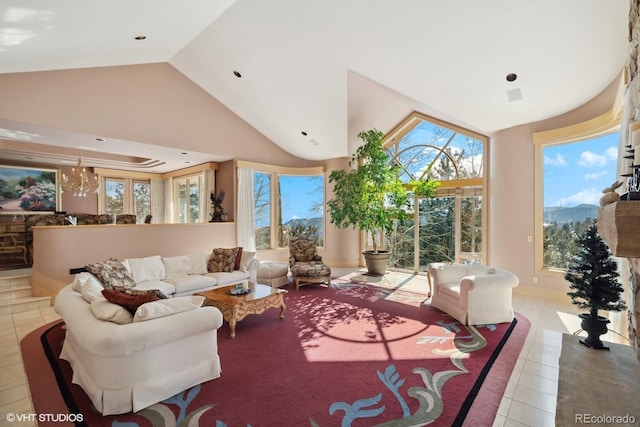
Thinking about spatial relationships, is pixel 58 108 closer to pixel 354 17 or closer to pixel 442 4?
pixel 354 17

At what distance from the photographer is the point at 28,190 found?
694cm

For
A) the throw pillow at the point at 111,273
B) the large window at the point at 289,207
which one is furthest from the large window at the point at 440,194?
the throw pillow at the point at 111,273

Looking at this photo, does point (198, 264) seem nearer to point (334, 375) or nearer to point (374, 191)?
point (334, 375)

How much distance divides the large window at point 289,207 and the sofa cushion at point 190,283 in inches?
123

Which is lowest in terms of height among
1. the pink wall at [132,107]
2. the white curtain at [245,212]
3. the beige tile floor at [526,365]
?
the beige tile floor at [526,365]

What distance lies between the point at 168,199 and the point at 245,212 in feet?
12.1

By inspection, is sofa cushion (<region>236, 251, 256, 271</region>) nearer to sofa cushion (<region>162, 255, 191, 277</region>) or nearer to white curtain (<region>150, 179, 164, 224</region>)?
sofa cushion (<region>162, 255, 191, 277</region>)

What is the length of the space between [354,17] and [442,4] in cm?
113

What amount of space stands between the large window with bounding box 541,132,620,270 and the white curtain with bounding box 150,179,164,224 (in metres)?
10.1

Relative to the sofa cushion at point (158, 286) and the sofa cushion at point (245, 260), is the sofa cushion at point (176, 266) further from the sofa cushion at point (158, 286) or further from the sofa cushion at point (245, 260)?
the sofa cushion at point (245, 260)

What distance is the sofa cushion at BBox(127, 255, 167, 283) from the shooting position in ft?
15.6

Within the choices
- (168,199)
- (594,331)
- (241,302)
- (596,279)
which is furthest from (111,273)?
(168,199)

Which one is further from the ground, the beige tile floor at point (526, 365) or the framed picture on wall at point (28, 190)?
the framed picture on wall at point (28, 190)

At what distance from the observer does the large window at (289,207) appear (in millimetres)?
8070
